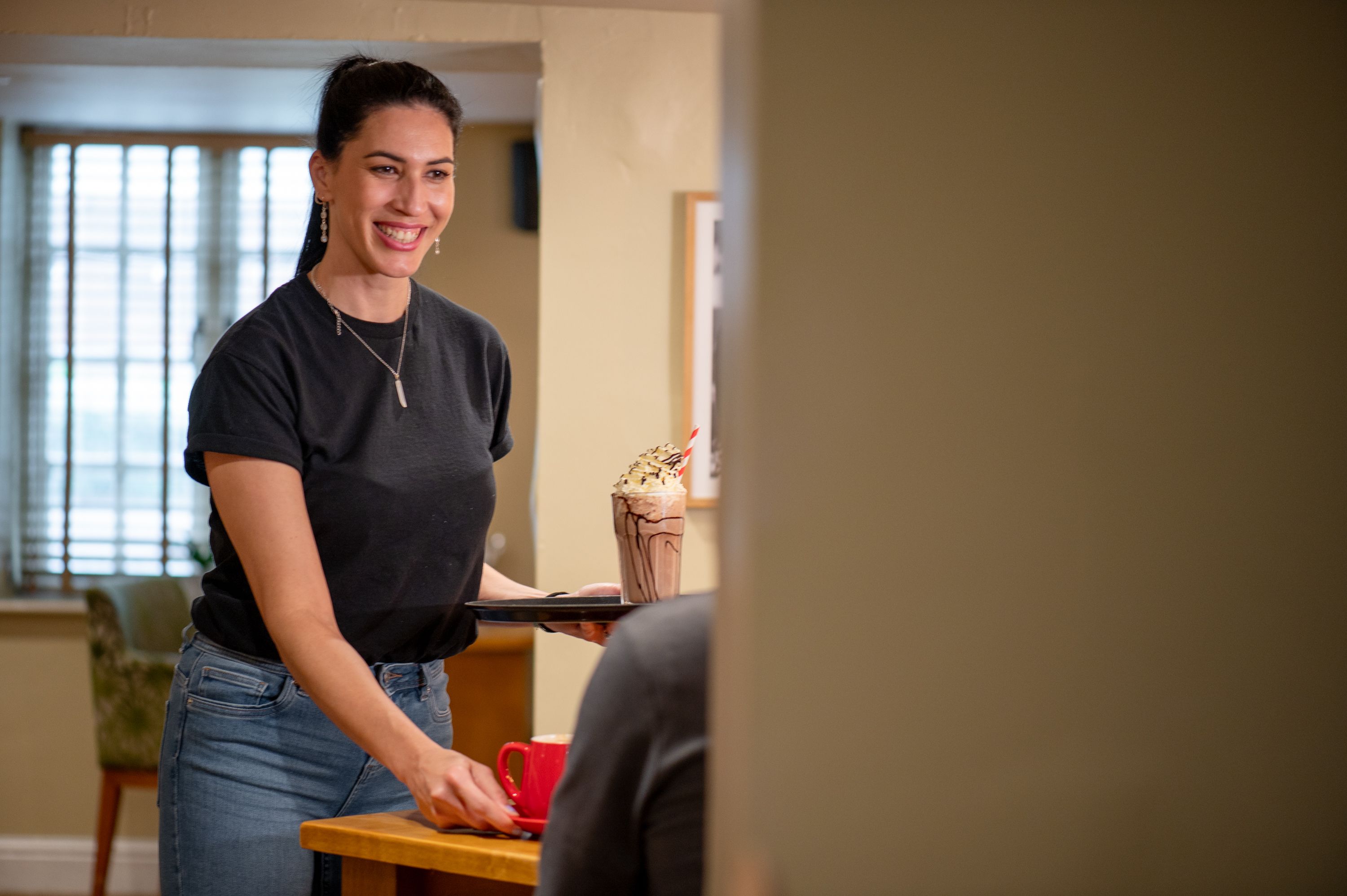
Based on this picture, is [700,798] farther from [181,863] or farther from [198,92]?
[198,92]

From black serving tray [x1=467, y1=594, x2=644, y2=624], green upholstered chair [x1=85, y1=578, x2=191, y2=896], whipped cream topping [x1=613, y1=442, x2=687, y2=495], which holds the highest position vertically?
whipped cream topping [x1=613, y1=442, x2=687, y2=495]

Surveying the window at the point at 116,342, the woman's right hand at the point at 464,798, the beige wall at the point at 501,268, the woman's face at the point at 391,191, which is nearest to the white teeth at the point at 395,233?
the woman's face at the point at 391,191

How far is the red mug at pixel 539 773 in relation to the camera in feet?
2.96

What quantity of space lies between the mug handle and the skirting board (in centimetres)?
361

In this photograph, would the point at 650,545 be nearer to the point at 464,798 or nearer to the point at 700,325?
the point at 464,798

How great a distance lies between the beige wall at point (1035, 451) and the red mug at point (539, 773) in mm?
563

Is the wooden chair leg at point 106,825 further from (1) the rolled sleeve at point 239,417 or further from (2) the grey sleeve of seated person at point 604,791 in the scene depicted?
(2) the grey sleeve of seated person at point 604,791

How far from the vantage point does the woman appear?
1185mm

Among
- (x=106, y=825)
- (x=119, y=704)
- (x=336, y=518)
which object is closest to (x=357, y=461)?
(x=336, y=518)

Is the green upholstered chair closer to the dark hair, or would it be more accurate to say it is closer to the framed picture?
the framed picture

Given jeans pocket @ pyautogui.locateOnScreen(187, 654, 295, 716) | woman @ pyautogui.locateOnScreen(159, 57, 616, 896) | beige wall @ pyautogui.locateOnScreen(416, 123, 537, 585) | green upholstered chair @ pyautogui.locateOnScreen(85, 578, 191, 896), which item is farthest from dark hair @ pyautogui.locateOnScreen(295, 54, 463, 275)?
beige wall @ pyautogui.locateOnScreen(416, 123, 537, 585)

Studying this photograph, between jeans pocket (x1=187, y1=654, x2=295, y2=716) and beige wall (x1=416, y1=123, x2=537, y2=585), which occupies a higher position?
beige wall (x1=416, y1=123, x2=537, y2=585)

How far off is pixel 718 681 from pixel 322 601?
89 cm

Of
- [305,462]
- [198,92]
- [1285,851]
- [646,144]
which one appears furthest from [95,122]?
[1285,851]
